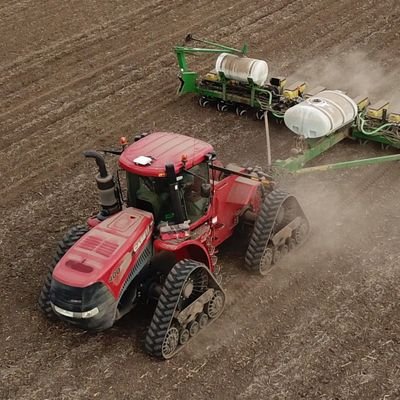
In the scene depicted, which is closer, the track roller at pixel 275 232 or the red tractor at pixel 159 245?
the red tractor at pixel 159 245

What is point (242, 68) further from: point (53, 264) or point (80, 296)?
point (80, 296)

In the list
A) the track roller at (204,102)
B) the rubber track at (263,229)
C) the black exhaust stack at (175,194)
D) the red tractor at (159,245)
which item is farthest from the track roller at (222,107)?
the black exhaust stack at (175,194)

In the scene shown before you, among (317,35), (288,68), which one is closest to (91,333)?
→ (288,68)

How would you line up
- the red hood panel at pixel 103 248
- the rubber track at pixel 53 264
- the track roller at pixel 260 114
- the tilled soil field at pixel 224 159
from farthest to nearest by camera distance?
the track roller at pixel 260 114 → the rubber track at pixel 53 264 → the tilled soil field at pixel 224 159 → the red hood panel at pixel 103 248

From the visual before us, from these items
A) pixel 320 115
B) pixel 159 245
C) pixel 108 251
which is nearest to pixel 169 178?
pixel 159 245

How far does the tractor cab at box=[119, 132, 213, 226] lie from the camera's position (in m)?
8.24

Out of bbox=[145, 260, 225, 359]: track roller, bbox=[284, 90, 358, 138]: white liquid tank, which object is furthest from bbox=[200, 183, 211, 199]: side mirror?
bbox=[284, 90, 358, 138]: white liquid tank

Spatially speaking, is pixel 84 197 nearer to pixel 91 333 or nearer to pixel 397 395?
pixel 91 333

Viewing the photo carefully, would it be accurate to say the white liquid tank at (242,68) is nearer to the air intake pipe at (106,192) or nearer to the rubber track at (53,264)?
the air intake pipe at (106,192)

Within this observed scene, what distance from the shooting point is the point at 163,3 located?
20.0 m

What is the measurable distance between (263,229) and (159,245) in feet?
5.21

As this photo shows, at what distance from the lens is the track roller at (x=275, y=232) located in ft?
30.6

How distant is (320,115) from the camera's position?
38.3ft

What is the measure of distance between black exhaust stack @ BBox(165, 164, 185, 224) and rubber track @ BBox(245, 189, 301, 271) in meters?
1.30
